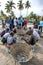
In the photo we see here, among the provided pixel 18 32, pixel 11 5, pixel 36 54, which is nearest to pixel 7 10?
pixel 11 5

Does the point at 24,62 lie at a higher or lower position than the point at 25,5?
higher

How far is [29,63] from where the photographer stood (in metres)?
8.38

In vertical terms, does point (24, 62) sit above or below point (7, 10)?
above

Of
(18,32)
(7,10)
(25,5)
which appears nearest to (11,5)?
(7,10)

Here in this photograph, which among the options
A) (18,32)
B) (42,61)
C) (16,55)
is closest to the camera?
(16,55)

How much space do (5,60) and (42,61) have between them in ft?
4.93

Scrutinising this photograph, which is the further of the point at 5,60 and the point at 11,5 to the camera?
the point at 11,5

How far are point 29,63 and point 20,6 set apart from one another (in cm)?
7578

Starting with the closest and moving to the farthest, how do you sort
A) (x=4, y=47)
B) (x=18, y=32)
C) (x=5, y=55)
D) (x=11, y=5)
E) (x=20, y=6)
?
(x=5, y=55) → (x=4, y=47) → (x=18, y=32) → (x=11, y=5) → (x=20, y=6)

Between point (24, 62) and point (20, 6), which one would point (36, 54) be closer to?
point (24, 62)

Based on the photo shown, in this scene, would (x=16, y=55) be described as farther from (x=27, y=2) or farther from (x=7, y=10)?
(x=27, y=2)

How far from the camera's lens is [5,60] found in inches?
347

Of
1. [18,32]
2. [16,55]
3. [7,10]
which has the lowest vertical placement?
[7,10]

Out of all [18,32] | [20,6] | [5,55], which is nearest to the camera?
[5,55]
